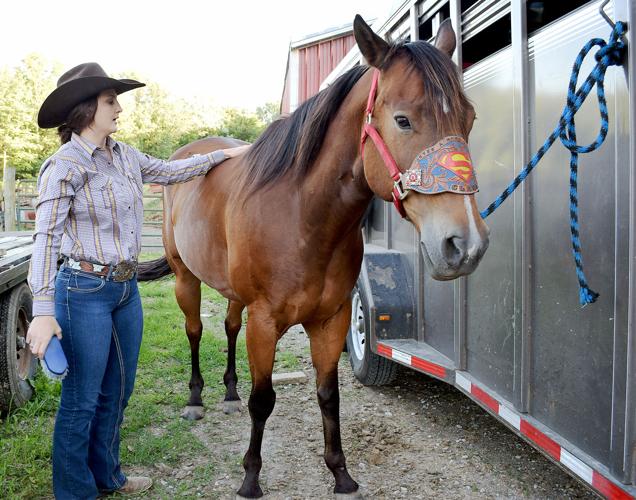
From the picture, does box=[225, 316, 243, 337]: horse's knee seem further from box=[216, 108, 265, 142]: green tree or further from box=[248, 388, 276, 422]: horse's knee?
box=[216, 108, 265, 142]: green tree

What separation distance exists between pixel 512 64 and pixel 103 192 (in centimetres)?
190

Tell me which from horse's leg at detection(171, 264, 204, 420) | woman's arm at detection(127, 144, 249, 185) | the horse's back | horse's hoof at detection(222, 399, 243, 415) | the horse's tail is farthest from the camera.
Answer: the horse's tail

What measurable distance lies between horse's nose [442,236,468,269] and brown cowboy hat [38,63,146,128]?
1638 millimetres

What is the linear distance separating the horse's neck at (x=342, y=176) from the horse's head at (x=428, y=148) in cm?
23

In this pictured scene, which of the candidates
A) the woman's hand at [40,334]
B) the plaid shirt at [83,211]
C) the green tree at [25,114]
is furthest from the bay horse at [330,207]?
the green tree at [25,114]

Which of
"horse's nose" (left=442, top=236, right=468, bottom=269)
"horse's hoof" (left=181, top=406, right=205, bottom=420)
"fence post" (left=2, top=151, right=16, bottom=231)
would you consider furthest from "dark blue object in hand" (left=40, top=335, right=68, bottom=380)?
"fence post" (left=2, top=151, right=16, bottom=231)

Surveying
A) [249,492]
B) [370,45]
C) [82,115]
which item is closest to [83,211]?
[82,115]

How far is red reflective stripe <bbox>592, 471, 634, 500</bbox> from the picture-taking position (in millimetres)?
1678

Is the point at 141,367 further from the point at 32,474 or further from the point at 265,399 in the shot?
the point at 265,399

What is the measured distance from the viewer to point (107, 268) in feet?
7.74

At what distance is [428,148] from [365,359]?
264cm

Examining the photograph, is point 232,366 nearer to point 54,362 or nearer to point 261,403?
point 261,403

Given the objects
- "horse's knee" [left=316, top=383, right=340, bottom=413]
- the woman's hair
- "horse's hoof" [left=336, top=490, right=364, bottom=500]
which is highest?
the woman's hair

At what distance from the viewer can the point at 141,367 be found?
15.4 ft
